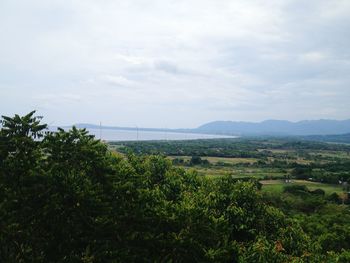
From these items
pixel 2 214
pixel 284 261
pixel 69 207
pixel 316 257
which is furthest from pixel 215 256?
pixel 2 214

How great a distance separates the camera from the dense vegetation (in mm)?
24375

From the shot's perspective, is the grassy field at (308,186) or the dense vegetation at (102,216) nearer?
the dense vegetation at (102,216)

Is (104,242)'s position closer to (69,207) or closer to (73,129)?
(69,207)

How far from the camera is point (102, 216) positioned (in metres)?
26.1

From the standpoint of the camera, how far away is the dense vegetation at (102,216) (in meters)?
24.4

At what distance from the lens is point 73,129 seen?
2908 centimetres

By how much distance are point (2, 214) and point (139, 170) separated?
17.4 metres

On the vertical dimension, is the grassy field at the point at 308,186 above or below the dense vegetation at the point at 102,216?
below

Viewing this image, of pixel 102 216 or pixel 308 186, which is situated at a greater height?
pixel 102 216

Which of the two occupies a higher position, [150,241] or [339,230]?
[150,241]

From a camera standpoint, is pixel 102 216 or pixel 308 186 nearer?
pixel 102 216

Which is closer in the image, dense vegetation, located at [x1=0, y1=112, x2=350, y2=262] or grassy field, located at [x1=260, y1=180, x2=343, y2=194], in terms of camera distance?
dense vegetation, located at [x1=0, y1=112, x2=350, y2=262]

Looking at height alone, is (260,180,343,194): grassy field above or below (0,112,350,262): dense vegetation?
below

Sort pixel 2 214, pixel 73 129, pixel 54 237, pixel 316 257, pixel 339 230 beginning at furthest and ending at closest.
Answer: pixel 339 230
pixel 73 129
pixel 316 257
pixel 54 237
pixel 2 214
